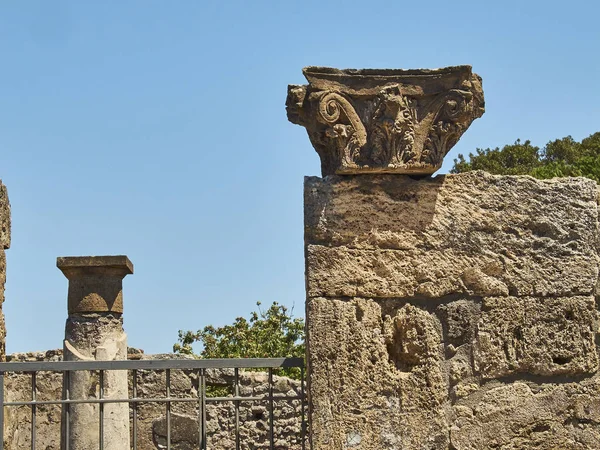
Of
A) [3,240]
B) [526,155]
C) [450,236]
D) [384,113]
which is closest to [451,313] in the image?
[450,236]

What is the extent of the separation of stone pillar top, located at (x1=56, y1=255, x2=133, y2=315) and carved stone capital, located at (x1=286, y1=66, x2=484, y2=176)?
541 cm

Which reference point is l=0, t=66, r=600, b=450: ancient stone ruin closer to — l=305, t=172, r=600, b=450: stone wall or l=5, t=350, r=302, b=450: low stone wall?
l=305, t=172, r=600, b=450: stone wall

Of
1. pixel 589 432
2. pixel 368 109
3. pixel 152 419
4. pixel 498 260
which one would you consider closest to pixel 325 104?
pixel 368 109

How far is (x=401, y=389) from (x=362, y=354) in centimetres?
25

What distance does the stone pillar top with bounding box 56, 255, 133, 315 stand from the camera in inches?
387

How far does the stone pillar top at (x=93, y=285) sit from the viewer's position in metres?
9.83

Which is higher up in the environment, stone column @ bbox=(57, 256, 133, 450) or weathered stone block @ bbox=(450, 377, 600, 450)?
stone column @ bbox=(57, 256, 133, 450)

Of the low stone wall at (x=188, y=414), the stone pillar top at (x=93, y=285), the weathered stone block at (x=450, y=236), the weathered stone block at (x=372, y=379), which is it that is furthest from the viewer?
the low stone wall at (x=188, y=414)

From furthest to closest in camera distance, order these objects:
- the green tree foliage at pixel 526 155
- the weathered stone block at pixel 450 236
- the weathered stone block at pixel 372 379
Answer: the green tree foliage at pixel 526 155 < the weathered stone block at pixel 450 236 < the weathered stone block at pixel 372 379

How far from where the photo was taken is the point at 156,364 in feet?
16.0

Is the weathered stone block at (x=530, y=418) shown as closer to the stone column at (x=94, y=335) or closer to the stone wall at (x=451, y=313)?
the stone wall at (x=451, y=313)

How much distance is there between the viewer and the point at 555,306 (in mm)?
4867

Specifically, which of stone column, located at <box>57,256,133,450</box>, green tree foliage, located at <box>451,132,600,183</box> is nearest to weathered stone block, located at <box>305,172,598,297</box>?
stone column, located at <box>57,256,133,450</box>

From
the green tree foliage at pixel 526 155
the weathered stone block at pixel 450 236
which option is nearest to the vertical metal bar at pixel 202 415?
the weathered stone block at pixel 450 236
